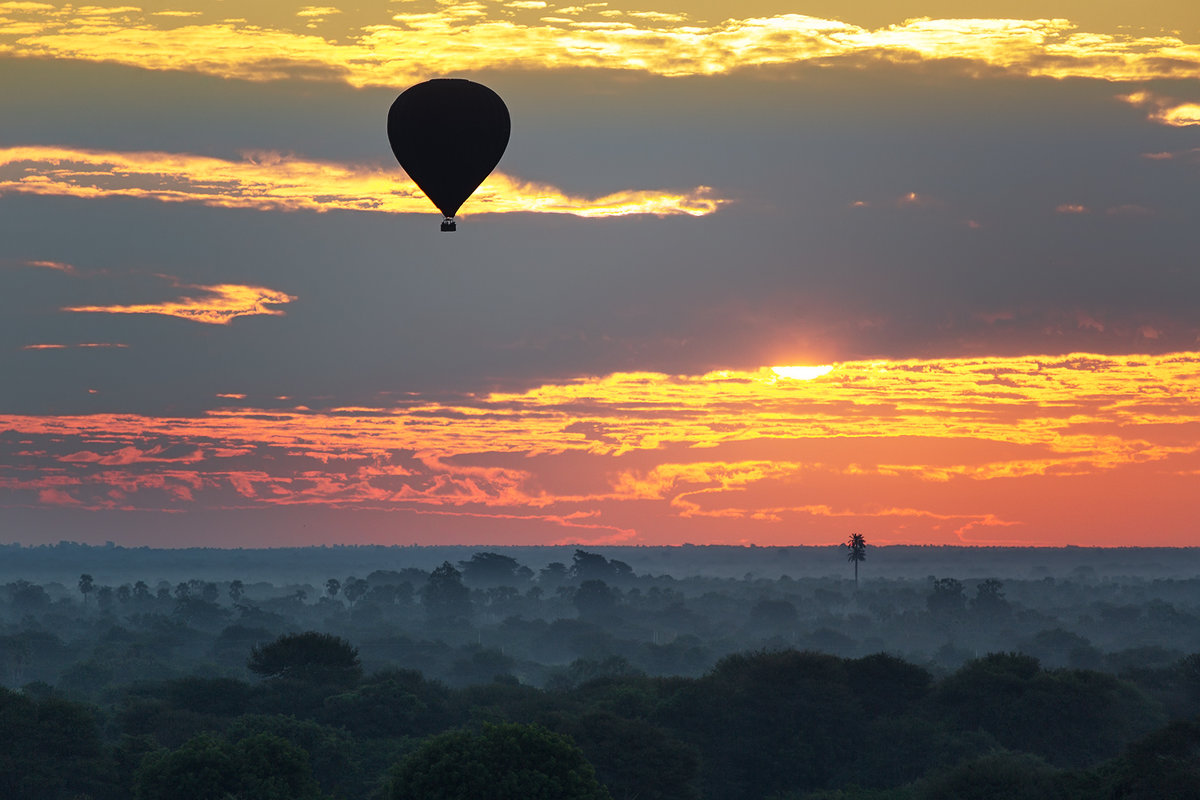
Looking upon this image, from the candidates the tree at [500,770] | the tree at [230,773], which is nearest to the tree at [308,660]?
the tree at [230,773]

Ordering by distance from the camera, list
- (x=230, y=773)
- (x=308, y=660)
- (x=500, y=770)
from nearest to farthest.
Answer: (x=500, y=770)
(x=230, y=773)
(x=308, y=660)

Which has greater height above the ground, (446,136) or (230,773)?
(446,136)

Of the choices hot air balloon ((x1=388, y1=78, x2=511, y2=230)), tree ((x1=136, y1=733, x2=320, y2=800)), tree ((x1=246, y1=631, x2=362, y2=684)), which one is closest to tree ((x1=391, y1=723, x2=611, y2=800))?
tree ((x1=136, y1=733, x2=320, y2=800))

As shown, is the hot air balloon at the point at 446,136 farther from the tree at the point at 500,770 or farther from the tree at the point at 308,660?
the tree at the point at 308,660

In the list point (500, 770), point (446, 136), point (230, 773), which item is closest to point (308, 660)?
point (230, 773)

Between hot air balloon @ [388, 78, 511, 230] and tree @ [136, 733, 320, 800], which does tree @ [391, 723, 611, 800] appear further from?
hot air balloon @ [388, 78, 511, 230]

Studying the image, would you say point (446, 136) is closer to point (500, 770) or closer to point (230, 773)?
point (500, 770)

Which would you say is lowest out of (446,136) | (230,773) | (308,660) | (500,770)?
(230,773)

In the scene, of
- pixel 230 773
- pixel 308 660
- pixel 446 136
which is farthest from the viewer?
pixel 308 660
